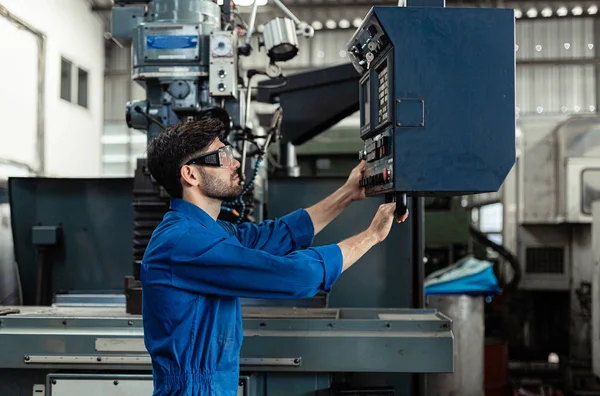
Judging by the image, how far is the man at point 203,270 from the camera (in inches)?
53.4

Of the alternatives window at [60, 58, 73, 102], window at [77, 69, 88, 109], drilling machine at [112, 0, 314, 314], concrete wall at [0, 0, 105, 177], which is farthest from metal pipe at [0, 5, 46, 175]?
drilling machine at [112, 0, 314, 314]

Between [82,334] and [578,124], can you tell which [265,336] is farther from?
[578,124]

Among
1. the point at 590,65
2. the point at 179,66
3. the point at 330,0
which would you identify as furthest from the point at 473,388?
the point at 590,65

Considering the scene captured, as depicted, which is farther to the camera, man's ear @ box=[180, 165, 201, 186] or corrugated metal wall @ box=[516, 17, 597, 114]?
corrugated metal wall @ box=[516, 17, 597, 114]

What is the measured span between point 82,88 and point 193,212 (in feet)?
12.1

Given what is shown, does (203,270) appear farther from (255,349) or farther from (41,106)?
(41,106)

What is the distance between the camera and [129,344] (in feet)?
6.34

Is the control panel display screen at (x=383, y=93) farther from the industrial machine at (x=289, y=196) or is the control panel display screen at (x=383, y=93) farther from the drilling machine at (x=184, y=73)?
the drilling machine at (x=184, y=73)

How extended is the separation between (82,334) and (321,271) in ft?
3.03

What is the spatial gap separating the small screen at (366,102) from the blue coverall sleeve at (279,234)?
0.30 meters

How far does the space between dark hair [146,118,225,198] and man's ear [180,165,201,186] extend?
1cm

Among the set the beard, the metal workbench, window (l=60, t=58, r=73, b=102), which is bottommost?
the metal workbench

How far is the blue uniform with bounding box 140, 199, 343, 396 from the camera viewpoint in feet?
4.44

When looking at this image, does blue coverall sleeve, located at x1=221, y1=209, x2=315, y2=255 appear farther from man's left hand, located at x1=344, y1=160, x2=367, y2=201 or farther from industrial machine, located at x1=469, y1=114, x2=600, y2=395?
industrial machine, located at x1=469, y1=114, x2=600, y2=395
